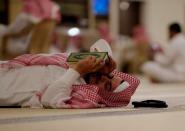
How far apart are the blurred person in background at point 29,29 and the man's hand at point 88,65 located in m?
3.05

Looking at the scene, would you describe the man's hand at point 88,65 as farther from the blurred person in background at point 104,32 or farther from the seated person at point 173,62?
the blurred person in background at point 104,32

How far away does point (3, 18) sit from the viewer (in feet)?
25.7

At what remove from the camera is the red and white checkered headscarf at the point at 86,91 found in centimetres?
280

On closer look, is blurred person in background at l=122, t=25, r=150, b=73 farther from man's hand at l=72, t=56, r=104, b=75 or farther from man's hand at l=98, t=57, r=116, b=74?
man's hand at l=72, t=56, r=104, b=75

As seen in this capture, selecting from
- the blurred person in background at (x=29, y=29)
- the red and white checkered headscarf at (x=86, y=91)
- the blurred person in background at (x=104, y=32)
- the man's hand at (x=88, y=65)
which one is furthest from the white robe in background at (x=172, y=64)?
the man's hand at (x=88, y=65)

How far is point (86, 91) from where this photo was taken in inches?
110

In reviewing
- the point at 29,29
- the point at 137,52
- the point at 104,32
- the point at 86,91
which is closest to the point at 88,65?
the point at 86,91

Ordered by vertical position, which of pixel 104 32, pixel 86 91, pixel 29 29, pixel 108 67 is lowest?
pixel 86 91

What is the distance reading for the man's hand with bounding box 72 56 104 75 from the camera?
274 cm

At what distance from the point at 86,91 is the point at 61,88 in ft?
0.50

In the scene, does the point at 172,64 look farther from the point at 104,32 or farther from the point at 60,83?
the point at 60,83

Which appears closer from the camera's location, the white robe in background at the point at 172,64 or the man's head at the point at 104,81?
the man's head at the point at 104,81

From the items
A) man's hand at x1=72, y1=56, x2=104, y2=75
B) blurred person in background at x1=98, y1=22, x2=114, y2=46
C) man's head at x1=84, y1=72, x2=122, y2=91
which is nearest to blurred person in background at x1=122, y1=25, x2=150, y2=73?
blurred person in background at x1=98, y1=22, x2=114, y2=46

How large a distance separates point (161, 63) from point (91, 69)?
5.36m
